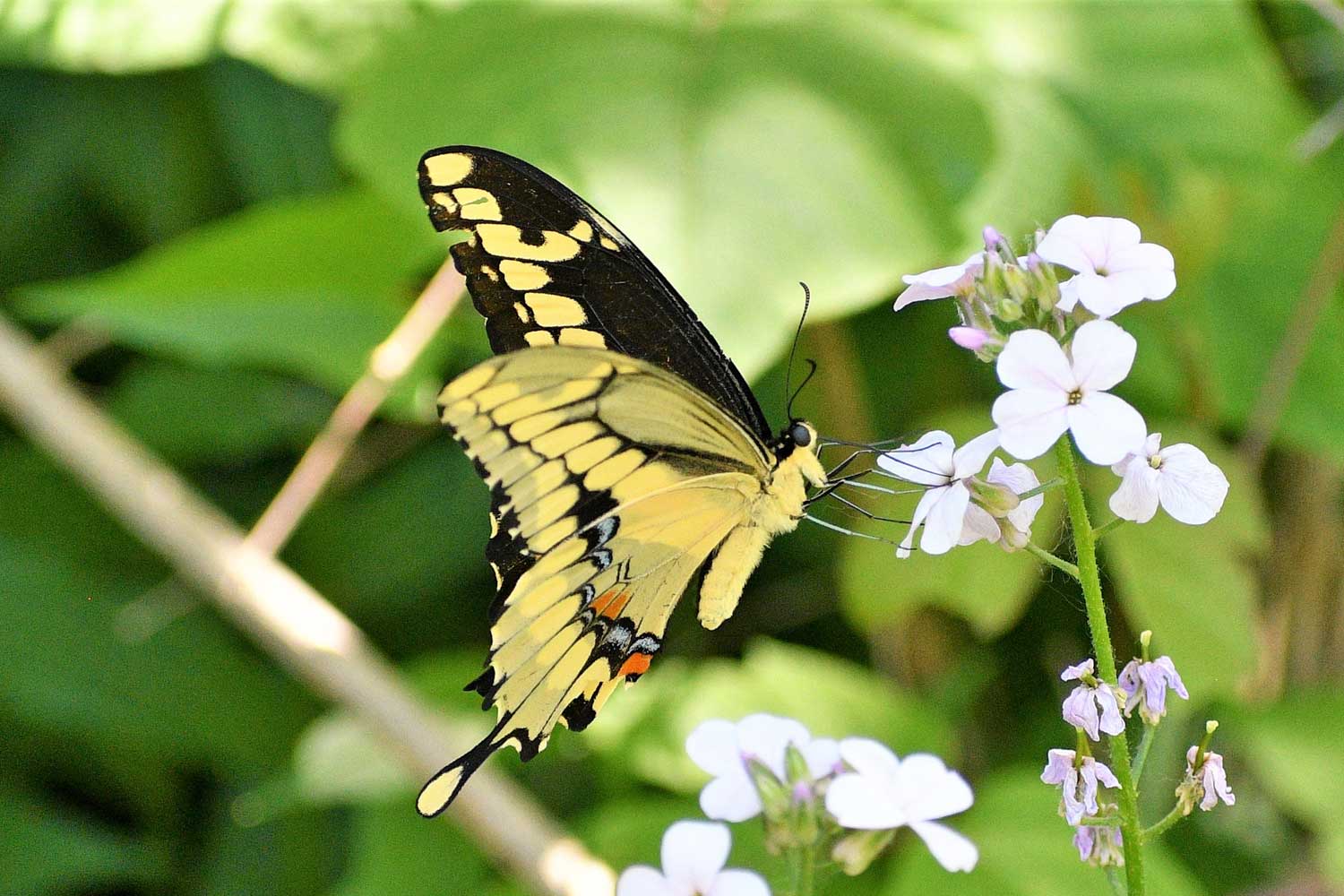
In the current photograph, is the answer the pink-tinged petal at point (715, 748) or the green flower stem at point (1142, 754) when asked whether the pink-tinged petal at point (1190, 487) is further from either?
the pink-tinged petal at point (715, 748)

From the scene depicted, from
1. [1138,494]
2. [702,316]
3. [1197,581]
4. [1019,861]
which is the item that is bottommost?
[1019,861]

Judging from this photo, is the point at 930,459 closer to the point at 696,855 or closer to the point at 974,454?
the point at 974,454

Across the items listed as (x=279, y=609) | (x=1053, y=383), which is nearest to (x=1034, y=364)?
(x=1053, y=383)

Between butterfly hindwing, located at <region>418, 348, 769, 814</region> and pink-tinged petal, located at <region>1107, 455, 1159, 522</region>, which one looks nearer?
pink-tinged petal, located at <region>1107, 455, 1159, 522</region>

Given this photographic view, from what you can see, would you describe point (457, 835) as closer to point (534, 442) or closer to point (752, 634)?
point (752, 634)

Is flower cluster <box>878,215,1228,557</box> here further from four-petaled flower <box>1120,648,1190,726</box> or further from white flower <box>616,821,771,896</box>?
white flower <box>616,821,771,896</box>

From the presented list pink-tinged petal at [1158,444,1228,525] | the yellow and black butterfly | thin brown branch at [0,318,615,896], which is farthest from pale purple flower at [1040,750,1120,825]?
thin brown branch at [0,318,615,896]

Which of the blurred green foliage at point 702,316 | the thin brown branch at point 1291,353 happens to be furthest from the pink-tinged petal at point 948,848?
the thin brown branch at point 1291,353
